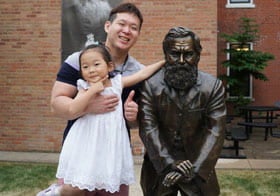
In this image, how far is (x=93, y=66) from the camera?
2.60m

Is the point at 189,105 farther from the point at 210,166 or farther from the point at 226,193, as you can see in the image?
the point at 226,193

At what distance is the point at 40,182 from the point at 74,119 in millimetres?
4281

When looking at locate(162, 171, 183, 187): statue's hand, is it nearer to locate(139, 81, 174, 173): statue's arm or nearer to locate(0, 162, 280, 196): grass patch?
locate(139, 81, 174, 173): statue's arm

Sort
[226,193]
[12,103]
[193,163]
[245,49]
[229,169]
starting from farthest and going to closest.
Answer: [245,49] < [12,103] < [229,169] < [226,193] < [193,163]

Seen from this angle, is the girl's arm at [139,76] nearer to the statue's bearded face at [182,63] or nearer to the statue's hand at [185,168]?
the statue's bearded face at [182,63]

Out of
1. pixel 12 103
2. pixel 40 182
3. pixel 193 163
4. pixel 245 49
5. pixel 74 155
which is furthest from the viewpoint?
pixel 245 49

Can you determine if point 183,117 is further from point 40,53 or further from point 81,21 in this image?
point 40,53

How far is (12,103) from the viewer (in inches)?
374

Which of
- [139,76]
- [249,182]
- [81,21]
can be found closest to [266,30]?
[81,21]

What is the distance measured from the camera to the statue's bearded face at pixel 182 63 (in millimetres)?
2854

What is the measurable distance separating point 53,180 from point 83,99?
4.64m

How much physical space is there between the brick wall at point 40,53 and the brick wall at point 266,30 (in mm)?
8092

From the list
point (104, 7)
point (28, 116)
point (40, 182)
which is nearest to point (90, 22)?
point (104, 7)

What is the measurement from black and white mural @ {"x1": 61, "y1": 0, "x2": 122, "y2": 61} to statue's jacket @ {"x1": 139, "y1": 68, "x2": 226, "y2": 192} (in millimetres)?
6144
